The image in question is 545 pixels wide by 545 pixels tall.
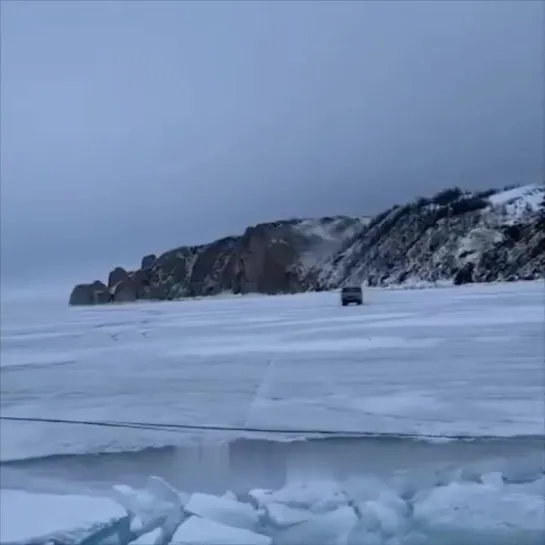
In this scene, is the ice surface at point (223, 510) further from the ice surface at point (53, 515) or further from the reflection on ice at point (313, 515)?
the ice surface at point (53, 515)

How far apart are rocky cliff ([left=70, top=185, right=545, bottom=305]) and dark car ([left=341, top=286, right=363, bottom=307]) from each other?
3cm

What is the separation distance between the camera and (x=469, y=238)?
2.19 metres

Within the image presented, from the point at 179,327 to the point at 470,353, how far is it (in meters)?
1.09

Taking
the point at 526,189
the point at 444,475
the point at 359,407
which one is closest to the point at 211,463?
the point at 359,407

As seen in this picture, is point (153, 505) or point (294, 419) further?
point (294, 419)

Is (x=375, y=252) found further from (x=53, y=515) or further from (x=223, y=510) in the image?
(x=53, y=515)

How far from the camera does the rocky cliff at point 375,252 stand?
7.10 ft

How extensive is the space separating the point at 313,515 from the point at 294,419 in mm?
349

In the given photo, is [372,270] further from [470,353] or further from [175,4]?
[175,4]

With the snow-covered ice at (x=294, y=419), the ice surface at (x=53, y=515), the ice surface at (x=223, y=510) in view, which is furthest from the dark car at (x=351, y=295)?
the ice surface at (x=53, y=515)

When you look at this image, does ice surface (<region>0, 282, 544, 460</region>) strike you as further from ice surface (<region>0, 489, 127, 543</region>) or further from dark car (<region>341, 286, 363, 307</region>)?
ice surface (<region>0, 489, 127, 543</region>)

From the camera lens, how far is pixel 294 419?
6.81 ft

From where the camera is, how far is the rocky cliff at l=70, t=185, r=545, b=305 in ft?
7.10

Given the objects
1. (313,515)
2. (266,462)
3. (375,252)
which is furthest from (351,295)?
(313,515)
